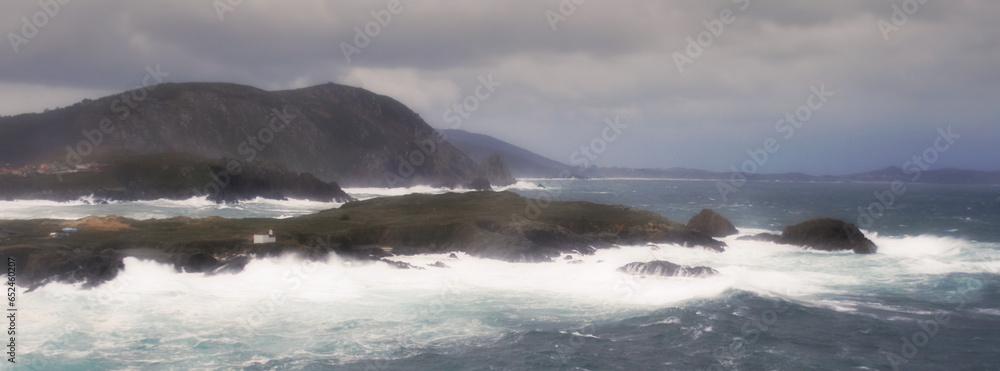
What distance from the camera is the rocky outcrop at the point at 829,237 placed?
5103 centimetres

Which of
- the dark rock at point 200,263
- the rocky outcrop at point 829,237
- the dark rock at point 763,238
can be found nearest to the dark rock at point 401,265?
the dark rock at point 200,263

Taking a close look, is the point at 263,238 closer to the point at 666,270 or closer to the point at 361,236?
the point at 361,236

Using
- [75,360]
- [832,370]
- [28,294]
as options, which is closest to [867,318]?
[832,370]

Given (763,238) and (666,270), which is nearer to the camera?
(666,270)

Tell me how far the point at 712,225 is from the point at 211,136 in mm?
135723

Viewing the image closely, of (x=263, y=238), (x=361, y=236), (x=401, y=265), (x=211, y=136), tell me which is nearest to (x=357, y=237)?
(x=361, y=236)

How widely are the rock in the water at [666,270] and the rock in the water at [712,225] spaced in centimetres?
2238

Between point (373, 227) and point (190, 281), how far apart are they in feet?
56.3

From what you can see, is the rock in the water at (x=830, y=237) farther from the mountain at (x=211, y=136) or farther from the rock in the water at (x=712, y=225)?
the mountain at (x=211, y=136)

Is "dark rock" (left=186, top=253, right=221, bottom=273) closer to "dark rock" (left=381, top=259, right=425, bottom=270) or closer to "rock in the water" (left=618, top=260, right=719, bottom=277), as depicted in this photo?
"dark rock" (left=381, top=259, right=425, bottom=270)

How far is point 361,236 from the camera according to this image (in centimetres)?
4762

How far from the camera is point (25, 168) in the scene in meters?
105

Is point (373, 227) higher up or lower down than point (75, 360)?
higher up

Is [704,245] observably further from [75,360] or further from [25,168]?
[25,168]
